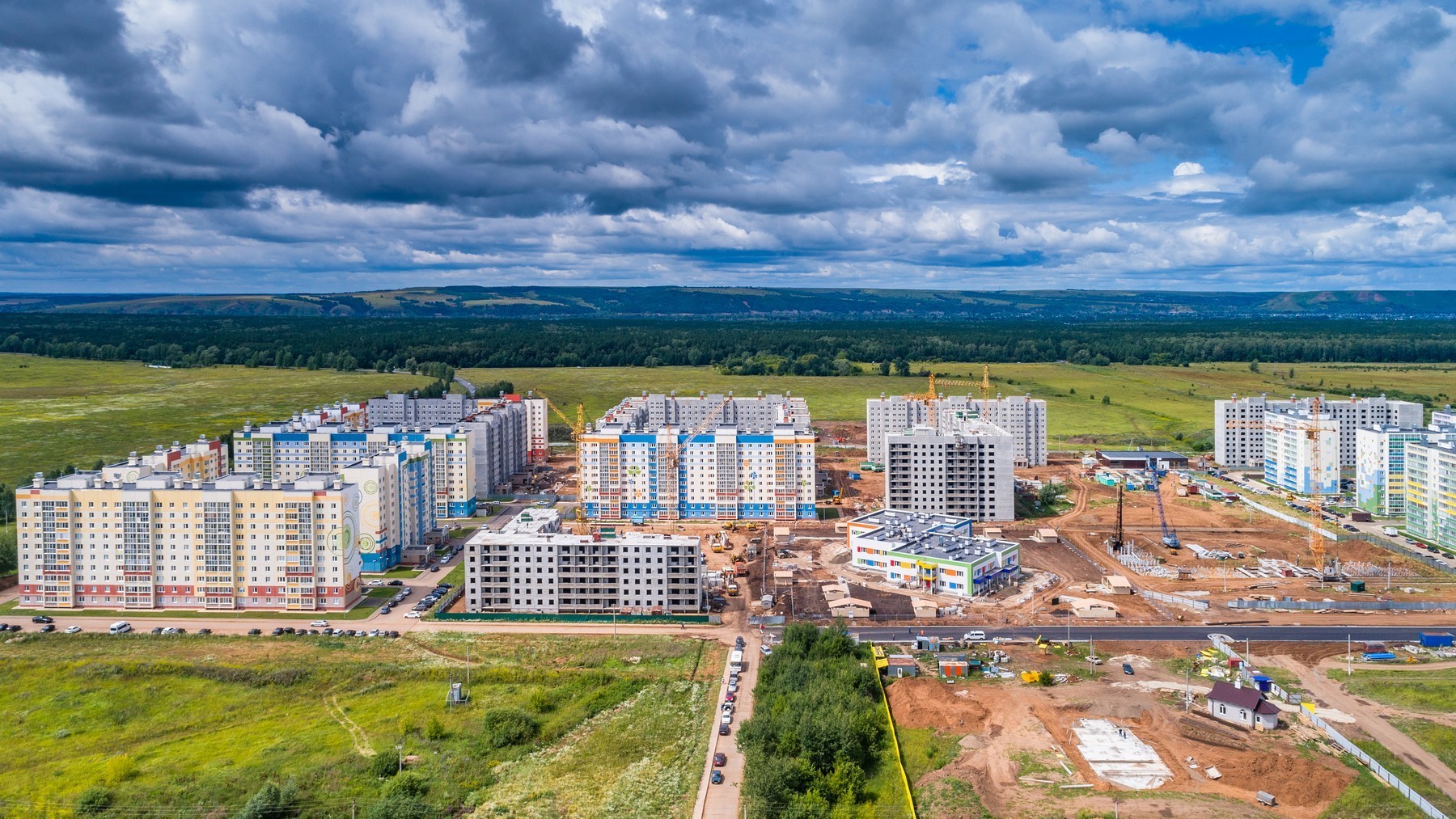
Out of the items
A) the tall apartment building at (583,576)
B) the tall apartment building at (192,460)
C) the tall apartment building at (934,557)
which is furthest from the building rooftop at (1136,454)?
the tall apartment building at (192,460)

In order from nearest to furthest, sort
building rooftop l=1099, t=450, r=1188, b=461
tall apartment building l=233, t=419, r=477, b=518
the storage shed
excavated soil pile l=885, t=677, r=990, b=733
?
1. excavated soil pile l=885, t=677, r=990, b=733
2. the storage shed
3. tall apartment building l=233, t=419, r=477, b=518
4. building rooftop l=1099, t=450, r=1188, b=461

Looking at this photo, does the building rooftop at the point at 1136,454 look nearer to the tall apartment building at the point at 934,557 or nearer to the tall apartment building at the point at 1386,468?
the tall apartment building at the point at 1386,468

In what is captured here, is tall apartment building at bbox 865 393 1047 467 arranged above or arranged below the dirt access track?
above

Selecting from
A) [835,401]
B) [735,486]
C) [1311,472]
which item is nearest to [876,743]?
[735,486]

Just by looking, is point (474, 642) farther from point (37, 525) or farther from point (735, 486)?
point (735, 486)

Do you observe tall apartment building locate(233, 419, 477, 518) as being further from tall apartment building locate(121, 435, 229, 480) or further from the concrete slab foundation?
the concrete slab foundation

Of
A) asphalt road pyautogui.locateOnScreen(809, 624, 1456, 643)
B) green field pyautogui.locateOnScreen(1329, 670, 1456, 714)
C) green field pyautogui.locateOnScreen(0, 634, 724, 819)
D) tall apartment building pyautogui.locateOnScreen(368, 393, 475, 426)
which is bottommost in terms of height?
green field pyautogui.locateOnScreen(0, 634, 724, 819)

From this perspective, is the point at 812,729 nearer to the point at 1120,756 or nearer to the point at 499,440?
the point at 1120,756

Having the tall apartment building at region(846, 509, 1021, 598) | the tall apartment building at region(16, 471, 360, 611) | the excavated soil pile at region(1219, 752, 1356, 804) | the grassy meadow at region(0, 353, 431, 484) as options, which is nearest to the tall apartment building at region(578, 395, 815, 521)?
the tall apartment building at region(846, 509, 1021, 598)
